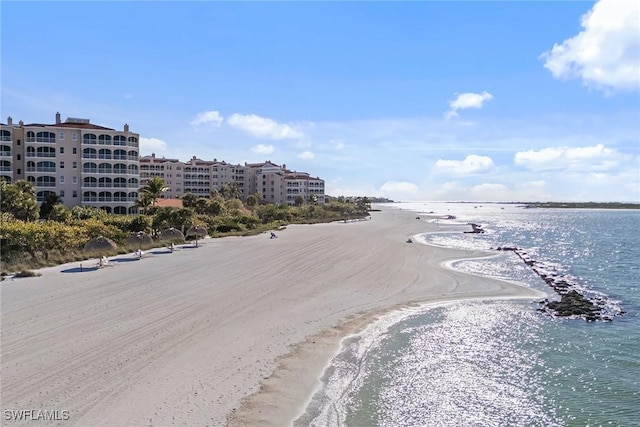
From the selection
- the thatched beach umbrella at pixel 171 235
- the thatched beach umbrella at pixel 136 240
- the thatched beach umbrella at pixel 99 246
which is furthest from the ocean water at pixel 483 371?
the thatched beach umbrella at pixel 171 235

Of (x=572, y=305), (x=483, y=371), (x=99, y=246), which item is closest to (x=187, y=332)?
(x=483, y=371)

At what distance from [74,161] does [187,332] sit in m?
59.0

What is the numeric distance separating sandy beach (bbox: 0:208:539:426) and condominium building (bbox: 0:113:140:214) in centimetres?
4102

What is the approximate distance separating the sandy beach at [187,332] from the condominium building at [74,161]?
4102 cm

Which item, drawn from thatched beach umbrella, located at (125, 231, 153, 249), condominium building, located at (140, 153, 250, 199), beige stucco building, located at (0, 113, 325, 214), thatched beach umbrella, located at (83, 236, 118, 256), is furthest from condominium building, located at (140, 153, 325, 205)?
thatched beach umbrella, located at (83, 236, 118, 256)

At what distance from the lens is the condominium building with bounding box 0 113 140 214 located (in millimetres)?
59812

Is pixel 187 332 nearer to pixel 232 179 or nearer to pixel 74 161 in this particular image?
pixel 74 161

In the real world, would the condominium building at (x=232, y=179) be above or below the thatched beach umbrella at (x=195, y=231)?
above

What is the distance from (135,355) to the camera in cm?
1149

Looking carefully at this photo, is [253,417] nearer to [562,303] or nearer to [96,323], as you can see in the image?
[96,323]

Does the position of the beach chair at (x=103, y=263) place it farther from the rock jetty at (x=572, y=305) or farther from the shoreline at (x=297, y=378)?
the rock jetty at (x=572, y=305)

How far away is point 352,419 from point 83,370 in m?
6.60

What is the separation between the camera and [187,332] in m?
13.6

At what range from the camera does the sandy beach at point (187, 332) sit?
911cm
